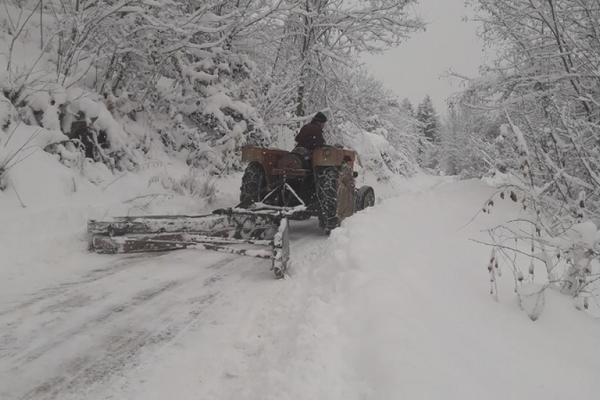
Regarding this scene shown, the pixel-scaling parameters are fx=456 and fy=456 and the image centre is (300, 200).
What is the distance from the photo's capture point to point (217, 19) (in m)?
6.62

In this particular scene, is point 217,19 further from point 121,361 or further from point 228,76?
point 121,361

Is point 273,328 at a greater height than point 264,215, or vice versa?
point 264,215

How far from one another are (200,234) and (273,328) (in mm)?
1883

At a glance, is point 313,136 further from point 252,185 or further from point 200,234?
point 200,234

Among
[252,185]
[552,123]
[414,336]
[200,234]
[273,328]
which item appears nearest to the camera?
[414,336]

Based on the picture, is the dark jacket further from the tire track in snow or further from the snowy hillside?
the tire track in snow

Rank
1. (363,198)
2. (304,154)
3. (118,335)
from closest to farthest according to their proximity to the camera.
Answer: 1. (118,335)
2. (304,154)
3. (363,198)

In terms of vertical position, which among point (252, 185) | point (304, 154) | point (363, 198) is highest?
point (304, 154)

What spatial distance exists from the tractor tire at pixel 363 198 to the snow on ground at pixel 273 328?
124 inches

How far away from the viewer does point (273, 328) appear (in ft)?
10.2

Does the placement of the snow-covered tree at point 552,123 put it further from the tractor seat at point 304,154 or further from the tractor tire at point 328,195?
the tractor seat at point 304,154

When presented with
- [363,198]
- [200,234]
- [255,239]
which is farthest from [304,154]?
[200,234]

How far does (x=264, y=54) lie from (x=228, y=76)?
1.65 metres

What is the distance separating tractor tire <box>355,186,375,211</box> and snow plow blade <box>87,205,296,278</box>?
2959 millimetres
